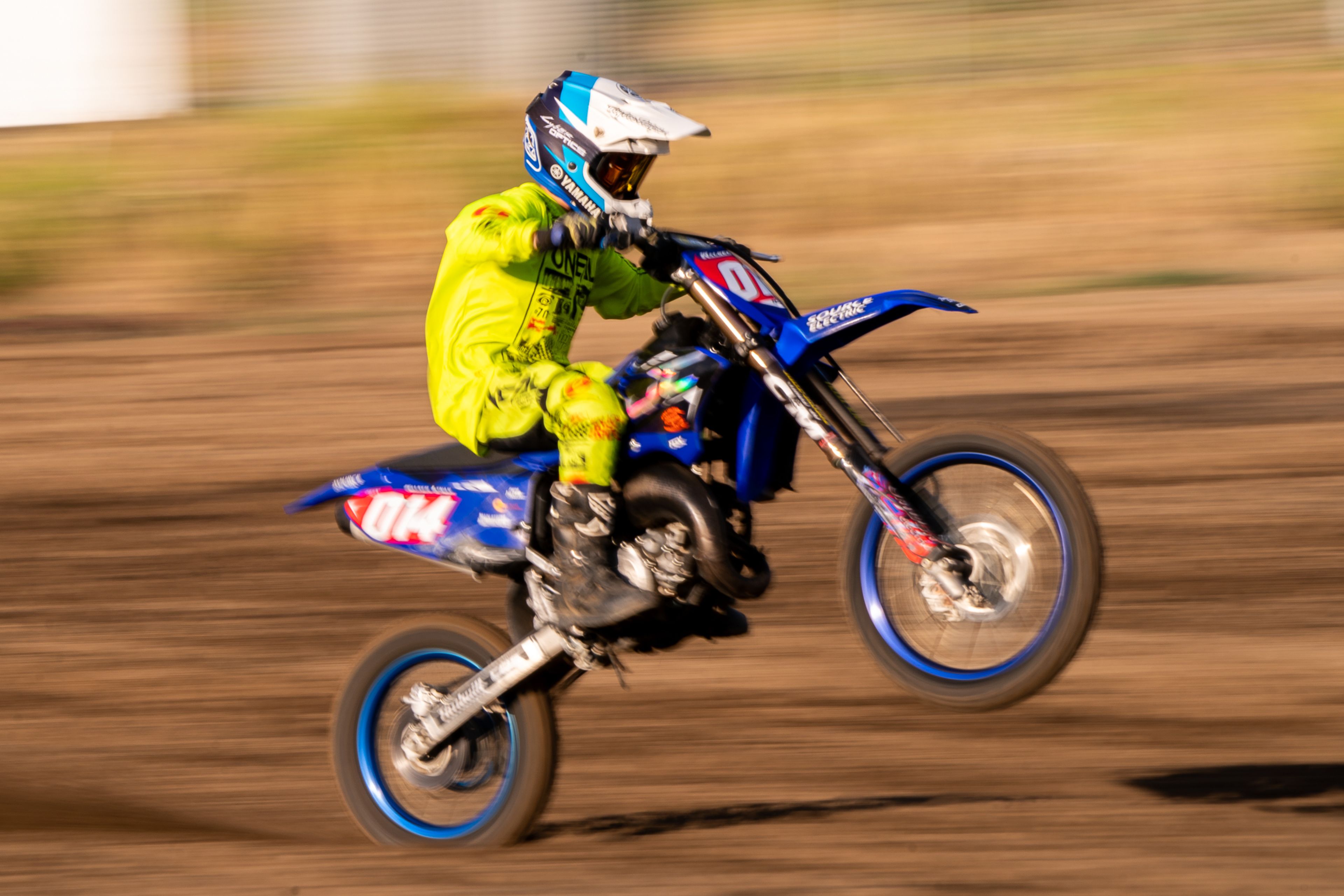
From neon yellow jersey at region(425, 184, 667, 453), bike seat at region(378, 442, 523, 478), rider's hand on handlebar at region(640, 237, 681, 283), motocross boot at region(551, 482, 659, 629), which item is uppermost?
rider's hand on handlebar at region(640, 237, 681, 283)

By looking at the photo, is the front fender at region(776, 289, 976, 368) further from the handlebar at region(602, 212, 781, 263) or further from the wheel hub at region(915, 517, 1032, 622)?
the wheel hub at region(915, 517, 1032, 622)

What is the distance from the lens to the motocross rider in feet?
16.4

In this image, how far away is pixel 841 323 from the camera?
4.93 metres

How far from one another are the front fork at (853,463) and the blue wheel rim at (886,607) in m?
0.10

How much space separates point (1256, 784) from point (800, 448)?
6.14 meters

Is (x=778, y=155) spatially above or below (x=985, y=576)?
below

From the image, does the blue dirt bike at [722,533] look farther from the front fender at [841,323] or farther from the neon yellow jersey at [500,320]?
the neon yellow jersey at [500,320]

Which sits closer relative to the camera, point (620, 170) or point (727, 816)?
point (620, 170)

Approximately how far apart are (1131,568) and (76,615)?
17.6 feet

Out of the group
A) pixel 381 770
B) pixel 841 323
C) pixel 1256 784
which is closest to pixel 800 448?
pixel 1256 784

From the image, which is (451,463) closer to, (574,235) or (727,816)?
(574,235)

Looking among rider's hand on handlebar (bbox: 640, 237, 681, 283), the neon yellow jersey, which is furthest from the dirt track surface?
rider's hand on handlebar (bbox: 640, 237, 681, 283)

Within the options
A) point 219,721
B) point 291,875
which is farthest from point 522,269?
point 219,721

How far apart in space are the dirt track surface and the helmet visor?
6.83 ft
